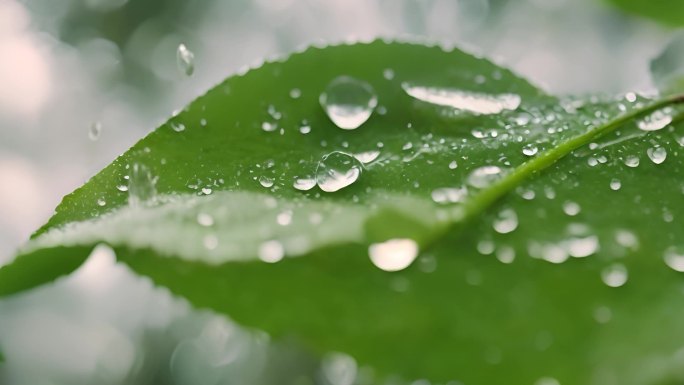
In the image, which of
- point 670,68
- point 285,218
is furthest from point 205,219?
point 670,68

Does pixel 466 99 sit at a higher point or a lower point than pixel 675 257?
higher

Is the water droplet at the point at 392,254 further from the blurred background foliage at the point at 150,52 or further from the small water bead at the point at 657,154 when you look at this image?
the blurred background foliage at the point at 150,52

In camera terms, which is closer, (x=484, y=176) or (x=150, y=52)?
(x=484, y=176)

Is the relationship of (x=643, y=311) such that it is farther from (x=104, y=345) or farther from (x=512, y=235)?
(x=104, y=345)

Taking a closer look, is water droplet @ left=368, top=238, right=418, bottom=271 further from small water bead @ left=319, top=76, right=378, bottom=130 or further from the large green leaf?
small water bead @ left=319, top=76, right=378, bottom=130

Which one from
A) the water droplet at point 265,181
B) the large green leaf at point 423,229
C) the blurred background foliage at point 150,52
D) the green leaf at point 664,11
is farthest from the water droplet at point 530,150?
the blurred background foliage at point 150,52

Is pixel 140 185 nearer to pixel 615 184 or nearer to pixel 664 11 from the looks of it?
pixel 615 184
